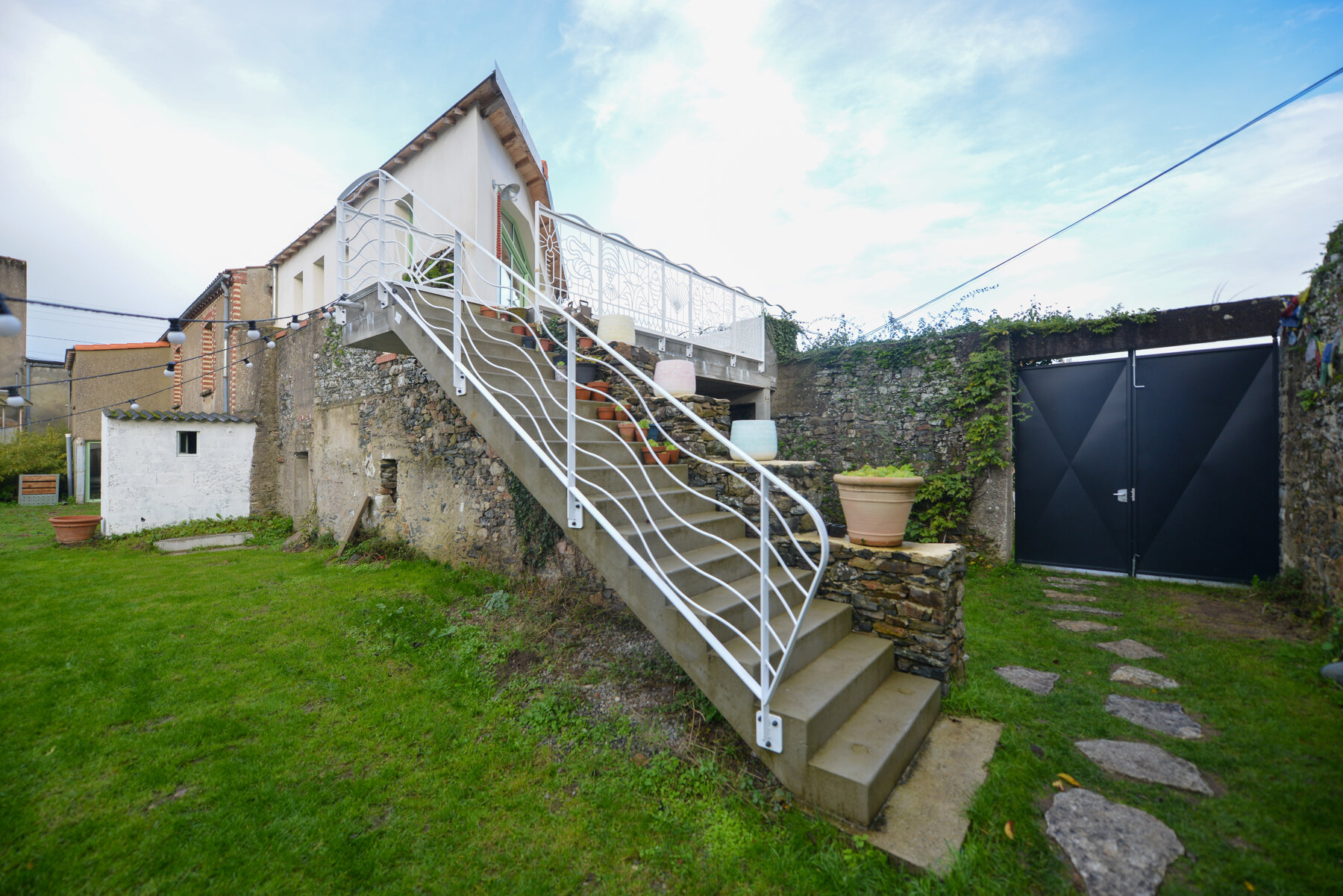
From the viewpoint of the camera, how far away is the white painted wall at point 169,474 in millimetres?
8664

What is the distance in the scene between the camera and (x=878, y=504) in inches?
115

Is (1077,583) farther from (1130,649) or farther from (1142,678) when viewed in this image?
(1142,678)

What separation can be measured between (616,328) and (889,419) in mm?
4288

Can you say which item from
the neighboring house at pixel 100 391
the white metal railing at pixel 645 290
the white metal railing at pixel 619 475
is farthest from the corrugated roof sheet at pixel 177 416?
the neighboring house at pixel 100 391

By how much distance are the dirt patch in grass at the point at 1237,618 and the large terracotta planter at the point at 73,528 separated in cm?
1462

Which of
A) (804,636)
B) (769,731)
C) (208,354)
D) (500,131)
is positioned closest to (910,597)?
(804,636)

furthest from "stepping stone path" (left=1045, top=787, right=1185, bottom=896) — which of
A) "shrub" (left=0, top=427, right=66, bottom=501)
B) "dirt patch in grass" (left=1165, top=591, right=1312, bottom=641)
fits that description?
"shrub" (left=0, top=427, right=66, bottom=501)

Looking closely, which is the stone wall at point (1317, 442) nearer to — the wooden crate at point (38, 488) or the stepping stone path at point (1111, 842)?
the stepping stone path at point (1111, 842)

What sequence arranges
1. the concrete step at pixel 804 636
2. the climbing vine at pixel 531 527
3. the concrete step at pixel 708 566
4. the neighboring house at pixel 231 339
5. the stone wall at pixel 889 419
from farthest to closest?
the neighboring house at pixel 231 339
the stone wall at pixel 889 419
the climbing vine at pixel 531 527
the concrete step at pixel 708 566
the concrete step at pixel 804 636

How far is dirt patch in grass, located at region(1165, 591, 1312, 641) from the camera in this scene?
12.4 feet

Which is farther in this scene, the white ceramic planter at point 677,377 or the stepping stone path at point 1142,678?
the white ceramic planter at point 677,377

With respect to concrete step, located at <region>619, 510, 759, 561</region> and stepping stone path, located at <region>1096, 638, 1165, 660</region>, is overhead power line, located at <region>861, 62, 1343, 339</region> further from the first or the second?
→ concrete step, located at <region>619, 510, 759, 561</region>

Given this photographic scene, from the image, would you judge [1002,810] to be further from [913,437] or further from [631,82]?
[631,82]

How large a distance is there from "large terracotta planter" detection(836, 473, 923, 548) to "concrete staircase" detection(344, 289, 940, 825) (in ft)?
1.65
